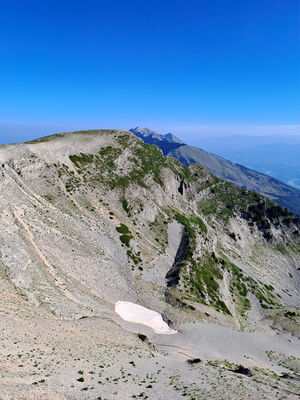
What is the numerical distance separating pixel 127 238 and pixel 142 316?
85.2 ft

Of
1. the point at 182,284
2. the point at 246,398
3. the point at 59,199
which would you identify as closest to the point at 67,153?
the point at 59,199

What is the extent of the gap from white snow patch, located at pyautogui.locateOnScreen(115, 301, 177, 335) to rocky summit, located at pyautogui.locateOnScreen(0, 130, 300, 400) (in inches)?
12.8

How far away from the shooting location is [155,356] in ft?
149

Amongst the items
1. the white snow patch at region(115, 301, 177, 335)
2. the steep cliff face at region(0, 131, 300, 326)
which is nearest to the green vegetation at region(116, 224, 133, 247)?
the steep cliff face at region(0, 131, 300, 326)

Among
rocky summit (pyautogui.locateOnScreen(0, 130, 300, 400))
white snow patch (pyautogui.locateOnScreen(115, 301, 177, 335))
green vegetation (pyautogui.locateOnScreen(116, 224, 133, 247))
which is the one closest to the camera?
rocky summit (pyautogui.locateOnScreen(0, 130, 300, 400))

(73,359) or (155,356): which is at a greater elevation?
(73,359)

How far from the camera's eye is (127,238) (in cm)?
8144

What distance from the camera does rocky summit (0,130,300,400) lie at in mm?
33688

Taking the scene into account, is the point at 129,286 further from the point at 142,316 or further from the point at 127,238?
the point at 127,238

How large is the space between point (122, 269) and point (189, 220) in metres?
50.7

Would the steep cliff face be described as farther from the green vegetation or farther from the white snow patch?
the white snow patch

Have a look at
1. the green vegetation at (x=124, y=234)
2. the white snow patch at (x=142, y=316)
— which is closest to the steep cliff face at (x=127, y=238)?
the green vegetation at (x=124, y=234)

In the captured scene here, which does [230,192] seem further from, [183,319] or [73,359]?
[73,359]

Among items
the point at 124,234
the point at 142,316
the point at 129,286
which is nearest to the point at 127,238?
the point at 124,234
